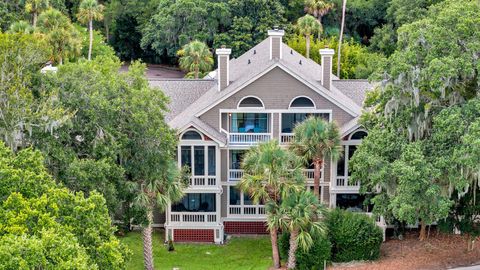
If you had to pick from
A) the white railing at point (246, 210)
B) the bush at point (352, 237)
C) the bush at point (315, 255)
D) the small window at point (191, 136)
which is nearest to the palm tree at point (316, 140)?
the bush at point (352, 237)

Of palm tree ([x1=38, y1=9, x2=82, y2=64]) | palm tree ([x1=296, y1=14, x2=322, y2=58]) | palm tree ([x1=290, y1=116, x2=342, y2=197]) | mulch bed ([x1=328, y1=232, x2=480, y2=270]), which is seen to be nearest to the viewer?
mulch bed ([x1=328, y1=232, x2=480, y2=270])

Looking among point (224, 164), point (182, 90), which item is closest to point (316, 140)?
point (224, 164)

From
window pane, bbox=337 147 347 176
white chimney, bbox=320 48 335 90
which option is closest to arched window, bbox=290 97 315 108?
white chimney, bbox=320 48 335 90

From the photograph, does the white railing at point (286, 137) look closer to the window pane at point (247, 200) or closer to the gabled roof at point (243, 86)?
the gabled roof at point (243, 86)

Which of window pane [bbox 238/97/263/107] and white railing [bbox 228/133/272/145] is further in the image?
white railing [bbox 228/133/272/145]

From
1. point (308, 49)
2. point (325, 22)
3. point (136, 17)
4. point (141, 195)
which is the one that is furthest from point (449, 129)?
point (136, 17)

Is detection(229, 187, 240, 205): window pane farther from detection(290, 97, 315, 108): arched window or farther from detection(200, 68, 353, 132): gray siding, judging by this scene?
detection(290, 97, 315, 108): arched window

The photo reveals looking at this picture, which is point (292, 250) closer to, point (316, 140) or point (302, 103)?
point (316, 140)
